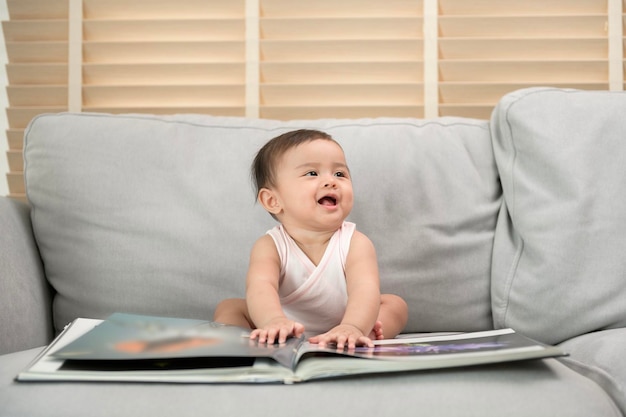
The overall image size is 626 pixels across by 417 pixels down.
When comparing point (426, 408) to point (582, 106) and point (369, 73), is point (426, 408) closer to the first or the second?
point (582, 106)

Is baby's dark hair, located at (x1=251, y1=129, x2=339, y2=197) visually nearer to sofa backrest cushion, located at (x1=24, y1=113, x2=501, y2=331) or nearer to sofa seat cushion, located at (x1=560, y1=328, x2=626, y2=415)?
sofa backrest cushion, located at (x1=24, y1=113, x2=501, y2=331)

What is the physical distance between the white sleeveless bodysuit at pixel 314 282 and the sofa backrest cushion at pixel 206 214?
0.14 m

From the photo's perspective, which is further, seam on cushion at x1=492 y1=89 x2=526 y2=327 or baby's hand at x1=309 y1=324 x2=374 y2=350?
seam on cushion at x1=492 y1=89 x2=526 y2=327

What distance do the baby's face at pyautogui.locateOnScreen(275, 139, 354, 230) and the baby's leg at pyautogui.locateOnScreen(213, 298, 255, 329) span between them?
204 mm

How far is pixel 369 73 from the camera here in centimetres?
200

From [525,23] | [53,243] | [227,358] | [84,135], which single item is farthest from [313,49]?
[227,358]

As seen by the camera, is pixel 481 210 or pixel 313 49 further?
pixel 313 49

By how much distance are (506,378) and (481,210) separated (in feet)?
2.28

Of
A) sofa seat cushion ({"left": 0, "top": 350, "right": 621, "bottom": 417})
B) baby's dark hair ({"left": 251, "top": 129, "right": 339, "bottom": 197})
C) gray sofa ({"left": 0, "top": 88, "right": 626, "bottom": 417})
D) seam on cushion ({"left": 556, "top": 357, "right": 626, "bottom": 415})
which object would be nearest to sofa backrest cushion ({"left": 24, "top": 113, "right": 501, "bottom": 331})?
gray sofa ({"left": 0, "top": 88, "right": 626, "bottom": 417})

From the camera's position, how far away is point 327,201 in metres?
1.31

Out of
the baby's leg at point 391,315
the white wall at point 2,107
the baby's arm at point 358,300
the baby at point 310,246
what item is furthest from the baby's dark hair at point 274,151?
the white wall at point 2,107

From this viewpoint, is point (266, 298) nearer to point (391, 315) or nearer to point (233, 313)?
point (233, 313)

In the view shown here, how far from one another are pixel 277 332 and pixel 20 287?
0.63 meters

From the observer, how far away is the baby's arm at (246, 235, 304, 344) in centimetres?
97
